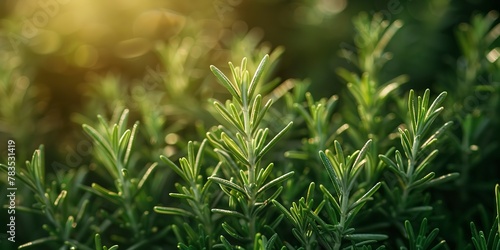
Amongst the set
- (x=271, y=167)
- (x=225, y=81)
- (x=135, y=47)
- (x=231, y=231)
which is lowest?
(x=231, y=231)

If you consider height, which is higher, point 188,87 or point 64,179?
point 188,87

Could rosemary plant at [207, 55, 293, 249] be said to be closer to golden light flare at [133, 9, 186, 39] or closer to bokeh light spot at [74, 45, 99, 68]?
golden light flare at [133, 9, 186, 39]

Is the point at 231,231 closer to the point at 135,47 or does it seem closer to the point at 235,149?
the point at 235,149

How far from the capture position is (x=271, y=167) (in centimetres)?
113

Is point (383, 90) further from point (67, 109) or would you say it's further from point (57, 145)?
point (67, 109)

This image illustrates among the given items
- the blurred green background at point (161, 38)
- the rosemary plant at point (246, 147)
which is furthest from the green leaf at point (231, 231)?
the blurred green background at point (161, 38)

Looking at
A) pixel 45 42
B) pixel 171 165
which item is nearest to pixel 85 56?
pixel 45 42

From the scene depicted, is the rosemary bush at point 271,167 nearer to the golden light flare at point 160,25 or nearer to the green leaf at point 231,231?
the green leaf at point 231,231

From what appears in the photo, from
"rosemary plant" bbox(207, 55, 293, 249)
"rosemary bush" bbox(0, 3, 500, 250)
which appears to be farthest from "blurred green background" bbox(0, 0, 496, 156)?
"rosemary plant" bbox(207, 55, 293, 249)

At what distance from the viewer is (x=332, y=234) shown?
3.75 ft

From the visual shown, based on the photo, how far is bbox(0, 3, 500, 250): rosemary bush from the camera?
1144 millimetres

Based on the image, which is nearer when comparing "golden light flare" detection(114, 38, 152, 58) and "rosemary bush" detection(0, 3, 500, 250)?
"rosemary bush" detection(0, 3, 500, 250)

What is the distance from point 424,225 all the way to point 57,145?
4.43 ft

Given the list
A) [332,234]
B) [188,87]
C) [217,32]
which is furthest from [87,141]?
[332,234]
